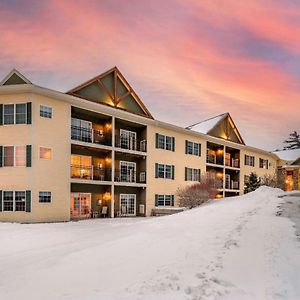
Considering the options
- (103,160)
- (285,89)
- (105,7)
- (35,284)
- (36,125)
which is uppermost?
(105,7)

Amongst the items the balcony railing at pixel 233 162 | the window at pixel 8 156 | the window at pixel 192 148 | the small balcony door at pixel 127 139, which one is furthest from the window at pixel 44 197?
the balcony railing at pixel 233 162

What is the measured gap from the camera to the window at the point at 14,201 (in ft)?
76.3

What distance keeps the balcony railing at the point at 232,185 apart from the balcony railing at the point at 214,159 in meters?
3.46

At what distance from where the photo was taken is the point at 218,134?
42906mm

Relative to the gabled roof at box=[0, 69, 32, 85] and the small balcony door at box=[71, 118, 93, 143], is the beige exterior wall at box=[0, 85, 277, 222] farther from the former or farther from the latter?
the small balcony door at box=[71, 118, 93, 143]

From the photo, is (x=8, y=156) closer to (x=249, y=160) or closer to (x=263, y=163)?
(x=249, y=160)

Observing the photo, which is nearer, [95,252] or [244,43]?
[95,252]

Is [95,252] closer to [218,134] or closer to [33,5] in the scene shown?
[33,5]

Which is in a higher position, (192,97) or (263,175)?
(192,97)

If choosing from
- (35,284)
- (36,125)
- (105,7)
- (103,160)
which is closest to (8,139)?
(36,125)

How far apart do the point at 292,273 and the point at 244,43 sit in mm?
20884

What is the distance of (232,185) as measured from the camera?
44750 mm

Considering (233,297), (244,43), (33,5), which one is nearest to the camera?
(233,297)

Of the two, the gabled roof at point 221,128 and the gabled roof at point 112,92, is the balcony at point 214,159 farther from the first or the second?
the gabled roof at point 112,92
